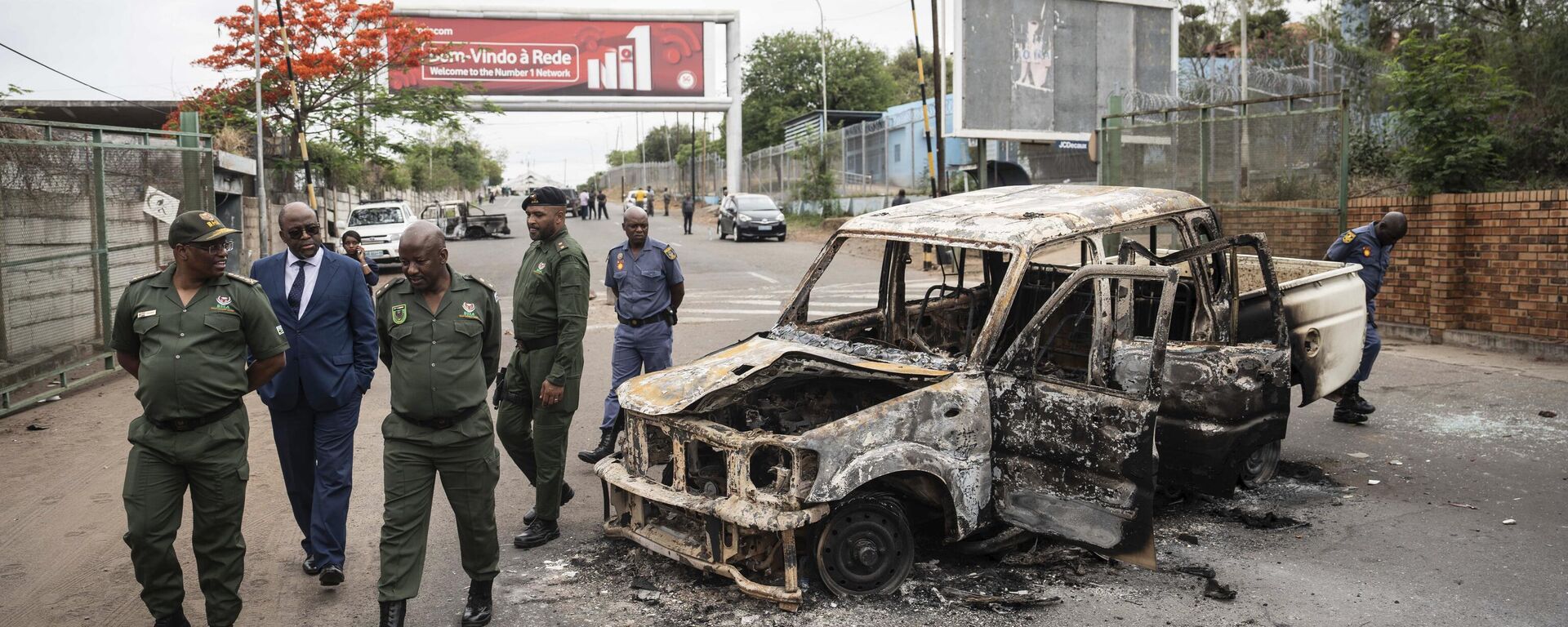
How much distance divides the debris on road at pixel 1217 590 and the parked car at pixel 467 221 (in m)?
32.2

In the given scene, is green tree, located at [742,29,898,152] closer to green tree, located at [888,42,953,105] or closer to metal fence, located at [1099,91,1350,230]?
green tree, located at [888,42,953,105]

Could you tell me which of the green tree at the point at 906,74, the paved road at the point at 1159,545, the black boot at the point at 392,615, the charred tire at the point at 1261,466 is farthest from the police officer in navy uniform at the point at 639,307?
the green tree at the point at 906,74

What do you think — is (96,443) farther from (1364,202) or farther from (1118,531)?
(1364,202)

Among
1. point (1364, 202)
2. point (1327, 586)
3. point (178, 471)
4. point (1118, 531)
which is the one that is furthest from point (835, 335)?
point (1364, 202)

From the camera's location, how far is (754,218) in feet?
102

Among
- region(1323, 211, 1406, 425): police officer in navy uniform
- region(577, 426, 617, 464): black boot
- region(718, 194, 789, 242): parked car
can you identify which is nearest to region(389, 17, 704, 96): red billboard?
region(718, 194, 789, 242): parked car

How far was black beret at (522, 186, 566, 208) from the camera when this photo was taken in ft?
18.6

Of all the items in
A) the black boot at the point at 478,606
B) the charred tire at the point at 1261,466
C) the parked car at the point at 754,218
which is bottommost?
the black boot at the point at 478,606

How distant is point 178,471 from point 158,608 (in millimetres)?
562

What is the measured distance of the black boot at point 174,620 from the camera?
14.3 ft

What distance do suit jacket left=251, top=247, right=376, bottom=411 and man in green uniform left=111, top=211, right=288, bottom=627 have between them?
0.44m

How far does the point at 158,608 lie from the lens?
431 centimetres

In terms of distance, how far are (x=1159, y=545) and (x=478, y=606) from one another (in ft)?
10.7

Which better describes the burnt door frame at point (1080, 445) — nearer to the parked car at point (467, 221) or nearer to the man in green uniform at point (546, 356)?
the man in green uniform at point (546, 356)
